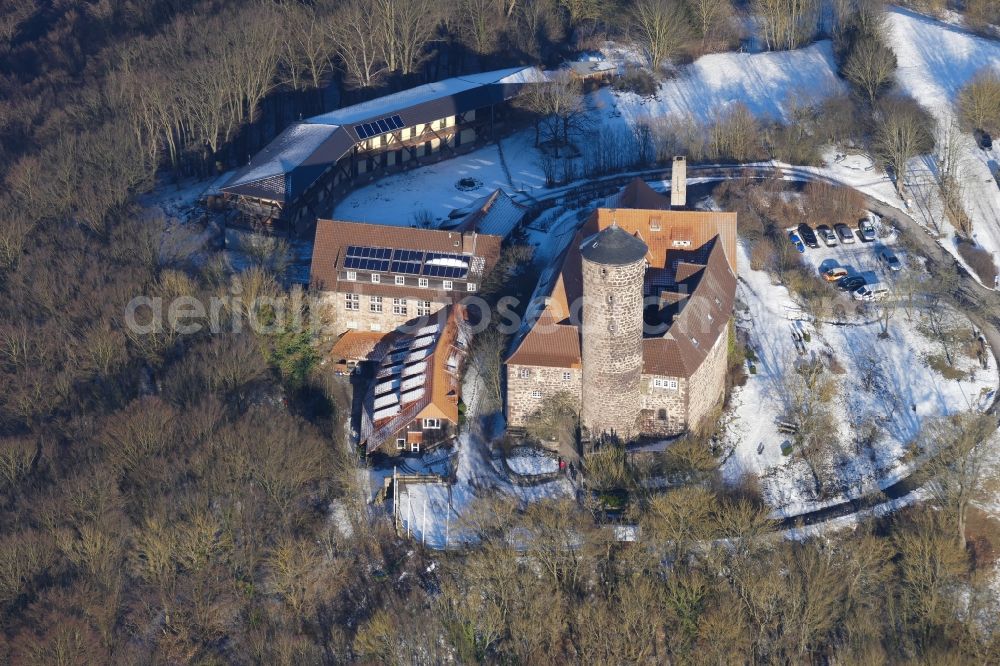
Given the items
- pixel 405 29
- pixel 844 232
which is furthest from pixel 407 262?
pixel 405 29

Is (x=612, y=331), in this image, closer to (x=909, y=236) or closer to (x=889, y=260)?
(x=889, y=260)

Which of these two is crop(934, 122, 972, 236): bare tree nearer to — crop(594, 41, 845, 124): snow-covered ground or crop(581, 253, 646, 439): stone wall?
crop(594, 41, 845, 124): snow-covered ground

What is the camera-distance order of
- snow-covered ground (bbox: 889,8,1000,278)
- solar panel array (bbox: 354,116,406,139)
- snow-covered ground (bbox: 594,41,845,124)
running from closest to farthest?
snow-covered ground (bbox: 889,8,1000,278)
solar panel array (bbox: 354,116,406,139)
snow-covered ground (bbox: 594,41,845,124)

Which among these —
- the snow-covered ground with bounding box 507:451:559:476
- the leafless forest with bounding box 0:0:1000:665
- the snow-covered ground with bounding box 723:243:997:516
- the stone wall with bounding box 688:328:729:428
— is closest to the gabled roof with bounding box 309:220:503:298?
the leafless forest with bounding box 0:0:1000:665

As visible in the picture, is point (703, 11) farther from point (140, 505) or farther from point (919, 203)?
point (140, 505)

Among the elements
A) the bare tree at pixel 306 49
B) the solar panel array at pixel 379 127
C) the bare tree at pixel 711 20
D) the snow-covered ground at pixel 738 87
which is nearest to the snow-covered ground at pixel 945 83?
the snow-covered ground at pixel 738 87

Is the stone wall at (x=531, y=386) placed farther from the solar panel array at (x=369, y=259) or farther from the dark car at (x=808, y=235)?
the dark car at (x=808, y=235)
